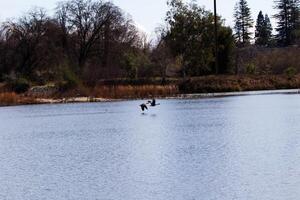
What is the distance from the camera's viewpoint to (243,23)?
108625 millimetres

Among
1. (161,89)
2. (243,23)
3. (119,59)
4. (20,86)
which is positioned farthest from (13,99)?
(243,23)

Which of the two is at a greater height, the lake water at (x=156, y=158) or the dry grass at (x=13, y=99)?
A: the dry grass at (x=13, y=99)

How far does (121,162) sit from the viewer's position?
18500 millimetres

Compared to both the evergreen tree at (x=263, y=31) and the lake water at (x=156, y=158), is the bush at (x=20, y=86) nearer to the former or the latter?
the lake water at (x=156, y=158)

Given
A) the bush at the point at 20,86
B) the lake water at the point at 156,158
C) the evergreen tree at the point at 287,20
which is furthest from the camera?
the evergreen tree at the point at 287,20

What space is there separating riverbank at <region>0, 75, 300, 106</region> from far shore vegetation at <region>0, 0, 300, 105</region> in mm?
89

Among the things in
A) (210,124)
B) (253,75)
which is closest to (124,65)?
(253,75)

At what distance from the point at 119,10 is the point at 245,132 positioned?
178 ft

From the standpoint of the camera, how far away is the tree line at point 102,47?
211ft

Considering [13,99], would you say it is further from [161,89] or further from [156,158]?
[156,158]

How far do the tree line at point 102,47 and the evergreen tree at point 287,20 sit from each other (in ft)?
108

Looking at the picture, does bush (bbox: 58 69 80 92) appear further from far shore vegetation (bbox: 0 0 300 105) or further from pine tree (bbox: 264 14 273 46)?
pine tree (bbox: 264 14 273 46)

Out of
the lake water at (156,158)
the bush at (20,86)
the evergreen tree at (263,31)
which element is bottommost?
the lake water at (156,158)

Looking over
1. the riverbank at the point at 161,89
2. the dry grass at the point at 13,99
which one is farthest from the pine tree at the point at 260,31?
the dry grass at the point at 13,99
